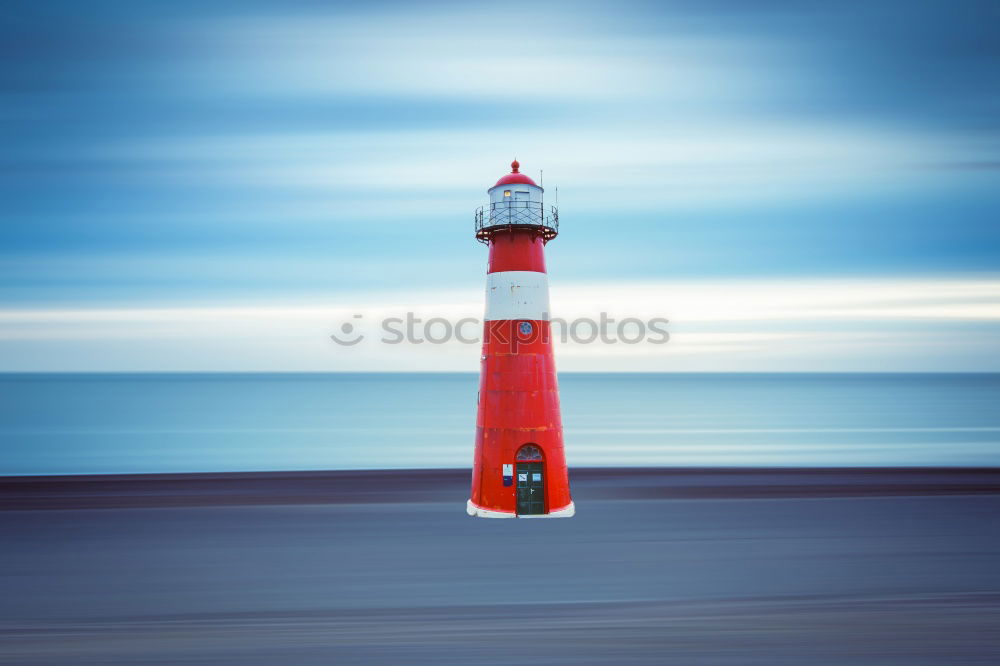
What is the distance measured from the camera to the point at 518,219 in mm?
8750

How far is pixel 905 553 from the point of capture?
813cm

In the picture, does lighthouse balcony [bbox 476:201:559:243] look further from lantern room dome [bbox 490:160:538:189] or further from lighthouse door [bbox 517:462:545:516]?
lighthouse door [bbox 517:462:545:516]

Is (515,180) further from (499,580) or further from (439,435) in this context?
(439,435)

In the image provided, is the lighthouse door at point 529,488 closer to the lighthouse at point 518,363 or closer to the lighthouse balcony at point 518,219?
the lighthouse at point 518,363

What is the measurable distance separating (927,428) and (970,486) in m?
28.2

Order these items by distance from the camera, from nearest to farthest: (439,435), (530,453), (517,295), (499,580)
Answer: (499,580)
(517,295)
(530,453)
(439,435)

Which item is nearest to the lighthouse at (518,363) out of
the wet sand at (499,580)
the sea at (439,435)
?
the wet sand at (499,580)

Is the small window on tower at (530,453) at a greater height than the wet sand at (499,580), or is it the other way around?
the small window on tower at (530,453)

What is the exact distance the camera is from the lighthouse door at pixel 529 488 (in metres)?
8.97

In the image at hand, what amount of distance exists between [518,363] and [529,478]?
2021mm

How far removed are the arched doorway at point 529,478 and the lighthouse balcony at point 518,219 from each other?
12.3 feet

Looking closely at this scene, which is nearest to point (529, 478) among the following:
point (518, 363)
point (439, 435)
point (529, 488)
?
point (529, 488)

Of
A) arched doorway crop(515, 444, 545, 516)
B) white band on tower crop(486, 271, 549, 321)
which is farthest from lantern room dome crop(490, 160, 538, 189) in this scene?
arched doorway crop(515, 444, 545, 516)

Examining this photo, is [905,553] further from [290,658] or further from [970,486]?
[290,658]
